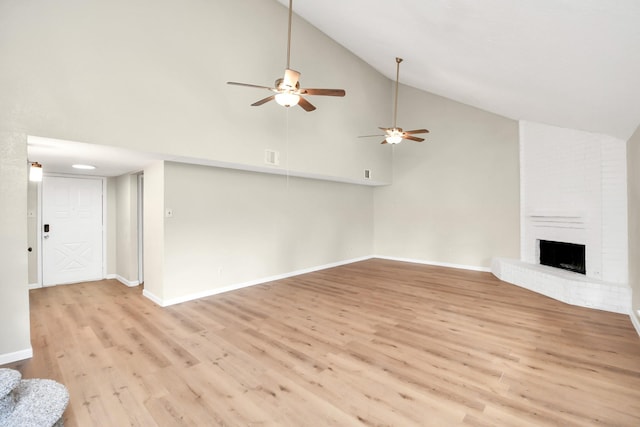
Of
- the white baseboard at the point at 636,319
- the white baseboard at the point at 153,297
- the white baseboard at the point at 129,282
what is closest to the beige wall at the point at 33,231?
the white baseboard at the point at 129,282

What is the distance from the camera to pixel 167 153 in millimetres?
3615

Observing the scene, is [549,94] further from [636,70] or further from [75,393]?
[75,393]

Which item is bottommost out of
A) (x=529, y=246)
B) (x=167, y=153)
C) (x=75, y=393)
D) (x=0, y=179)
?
(x=75, y=393)

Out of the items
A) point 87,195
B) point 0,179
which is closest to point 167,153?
point 0,179

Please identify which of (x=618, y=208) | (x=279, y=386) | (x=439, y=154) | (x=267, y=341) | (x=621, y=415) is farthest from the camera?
(x=439, y=154)

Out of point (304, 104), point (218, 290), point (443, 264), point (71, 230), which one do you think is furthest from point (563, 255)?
point (71, 230)

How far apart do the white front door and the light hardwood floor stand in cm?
92

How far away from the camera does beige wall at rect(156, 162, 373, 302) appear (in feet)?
14.4

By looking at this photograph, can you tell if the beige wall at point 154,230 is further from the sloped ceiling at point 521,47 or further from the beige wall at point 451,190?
the beige wall at point 451,190

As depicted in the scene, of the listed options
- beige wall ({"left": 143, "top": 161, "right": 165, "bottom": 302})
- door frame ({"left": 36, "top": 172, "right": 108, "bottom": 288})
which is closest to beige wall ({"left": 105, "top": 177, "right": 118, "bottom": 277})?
door frame ({"left": 36, "top": 172, "right": 108, "bottom": 288})

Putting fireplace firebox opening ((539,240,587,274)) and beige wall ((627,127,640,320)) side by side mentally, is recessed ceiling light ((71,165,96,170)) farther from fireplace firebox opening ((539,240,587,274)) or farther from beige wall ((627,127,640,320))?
fireplace firebox opening ((539,240,587,274))

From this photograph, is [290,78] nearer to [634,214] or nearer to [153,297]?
[153,297]

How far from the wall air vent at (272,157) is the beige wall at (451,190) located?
4101mm

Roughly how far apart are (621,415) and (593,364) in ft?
2.60
